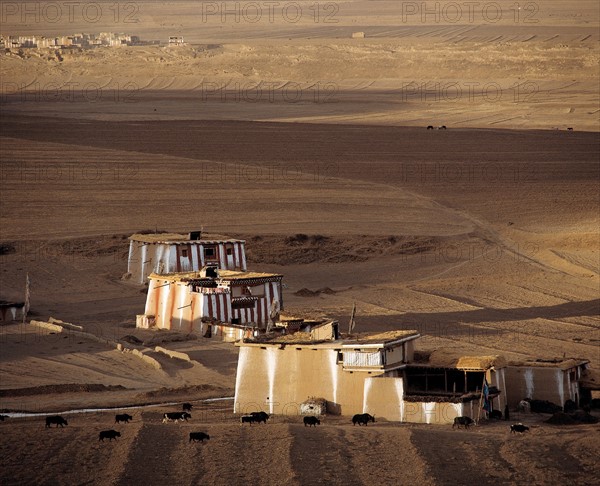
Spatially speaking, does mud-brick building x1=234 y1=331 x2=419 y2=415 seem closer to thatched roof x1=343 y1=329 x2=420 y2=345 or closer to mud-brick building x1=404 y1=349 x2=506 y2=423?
thatched roof x1=343 y1=329 x2=420 y2=345

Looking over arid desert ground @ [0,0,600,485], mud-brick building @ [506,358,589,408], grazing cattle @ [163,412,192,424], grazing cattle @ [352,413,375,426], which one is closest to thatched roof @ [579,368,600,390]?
mud-brick building @ [506,358,589,408]

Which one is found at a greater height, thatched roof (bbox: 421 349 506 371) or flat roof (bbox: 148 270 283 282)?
flat roof (bbox: 148 270 283 282)

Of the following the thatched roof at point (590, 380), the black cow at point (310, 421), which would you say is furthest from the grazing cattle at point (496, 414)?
the black cow at point (310, 421)

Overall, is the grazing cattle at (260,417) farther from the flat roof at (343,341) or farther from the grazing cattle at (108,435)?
the grazing cattle at (108,435)

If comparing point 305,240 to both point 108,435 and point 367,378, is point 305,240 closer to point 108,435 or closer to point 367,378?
point 367,378

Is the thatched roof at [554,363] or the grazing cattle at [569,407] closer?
the grazing cattle at [569,407]

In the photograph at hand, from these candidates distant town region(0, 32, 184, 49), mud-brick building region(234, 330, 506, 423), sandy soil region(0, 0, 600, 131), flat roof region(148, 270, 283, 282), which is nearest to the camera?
mud-brick building region(234, 330, 506, 423)

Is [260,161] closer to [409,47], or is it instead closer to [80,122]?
[80,122]
